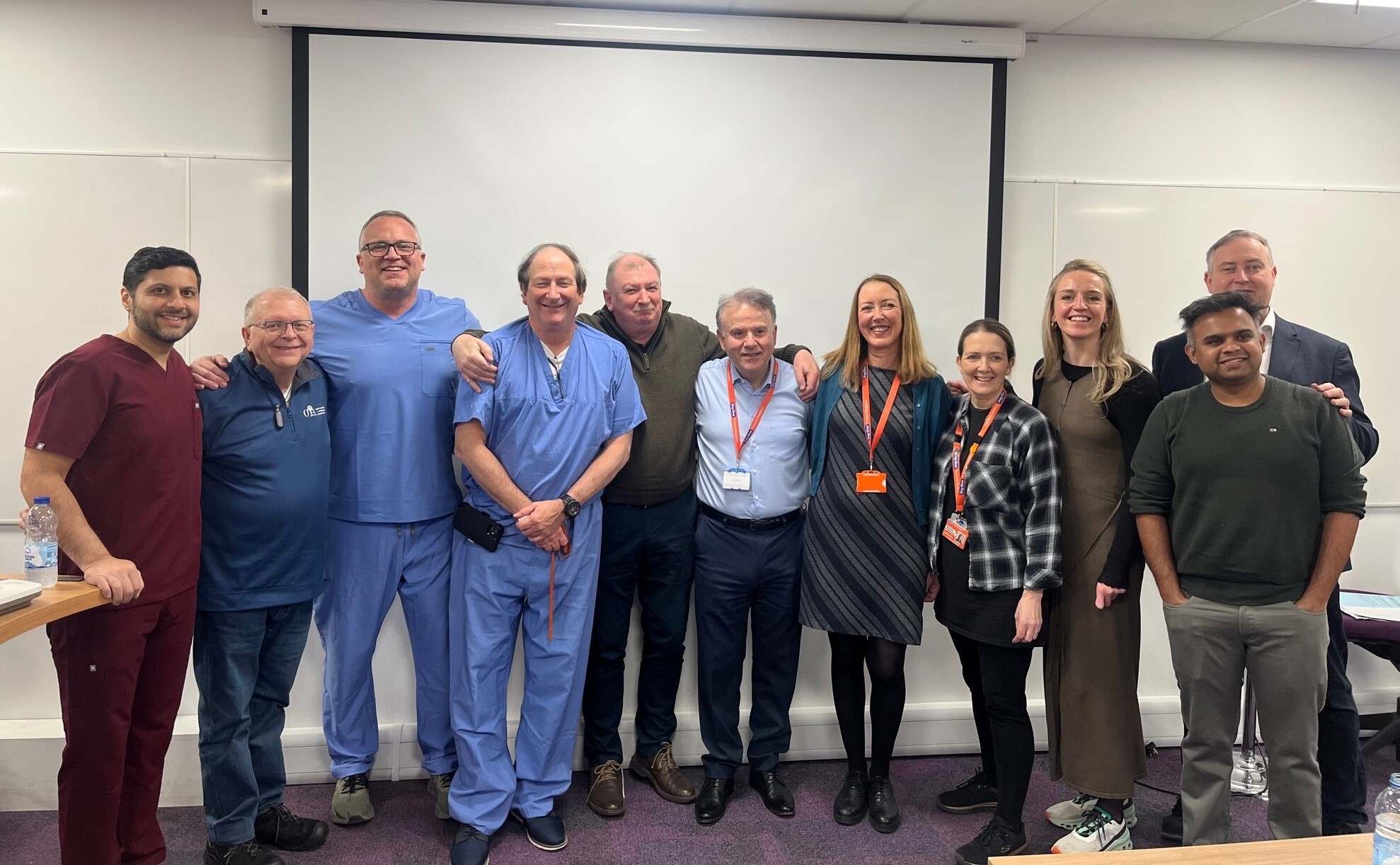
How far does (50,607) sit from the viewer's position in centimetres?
176

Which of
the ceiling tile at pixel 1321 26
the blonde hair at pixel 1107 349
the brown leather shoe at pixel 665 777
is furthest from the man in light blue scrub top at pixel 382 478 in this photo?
the ceiling tile at pixel 1321 26

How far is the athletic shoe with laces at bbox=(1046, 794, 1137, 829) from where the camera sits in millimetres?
2732

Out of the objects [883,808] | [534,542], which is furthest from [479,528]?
[883,808]

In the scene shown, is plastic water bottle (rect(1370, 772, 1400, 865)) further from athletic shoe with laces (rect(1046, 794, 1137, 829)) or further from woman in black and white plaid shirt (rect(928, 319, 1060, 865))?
athletic shoe with laces (rect(1046, 794, 1137, 829))

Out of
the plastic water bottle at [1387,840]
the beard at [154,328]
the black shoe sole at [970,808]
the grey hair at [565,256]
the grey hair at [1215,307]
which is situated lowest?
the black shoe sole at [970,808]

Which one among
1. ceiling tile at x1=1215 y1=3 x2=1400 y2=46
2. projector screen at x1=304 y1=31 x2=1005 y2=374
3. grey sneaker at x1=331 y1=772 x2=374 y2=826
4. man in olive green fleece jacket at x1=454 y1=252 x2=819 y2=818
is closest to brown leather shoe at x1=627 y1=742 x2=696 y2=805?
man in olive green fleece jacket at x1=454 y1=252 x2=819 y2=818

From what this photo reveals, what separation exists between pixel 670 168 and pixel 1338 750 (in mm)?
2896

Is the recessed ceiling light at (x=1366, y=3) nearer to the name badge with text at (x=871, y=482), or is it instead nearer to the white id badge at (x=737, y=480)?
the name badge with text at (x=871, y=482)

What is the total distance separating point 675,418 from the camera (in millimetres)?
2867

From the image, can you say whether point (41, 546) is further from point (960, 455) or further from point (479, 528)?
point (960, 455)

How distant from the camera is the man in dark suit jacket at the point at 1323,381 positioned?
8.31ft

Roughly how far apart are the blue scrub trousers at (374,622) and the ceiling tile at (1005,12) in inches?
102

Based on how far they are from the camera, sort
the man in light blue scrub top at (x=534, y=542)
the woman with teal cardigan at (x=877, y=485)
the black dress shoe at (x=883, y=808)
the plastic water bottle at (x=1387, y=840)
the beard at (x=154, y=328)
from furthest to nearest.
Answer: the black dress shoe at (x=883, y=808), the woman with teal cardigan at (x=877, y=485), the man in light blue scrub top at (x=534, y=542), the beard at (x=154, y=328), the plastic water bottle at (x=1387, y=840)

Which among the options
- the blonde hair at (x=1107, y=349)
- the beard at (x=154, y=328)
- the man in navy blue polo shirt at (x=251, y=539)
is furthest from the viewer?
the blonde hair at (x=1107, y=349)
